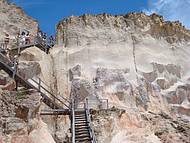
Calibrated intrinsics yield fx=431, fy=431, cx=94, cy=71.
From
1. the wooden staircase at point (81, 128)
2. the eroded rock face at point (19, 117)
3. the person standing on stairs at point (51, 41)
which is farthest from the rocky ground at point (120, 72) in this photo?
the eroded rock face at point (19, 117)

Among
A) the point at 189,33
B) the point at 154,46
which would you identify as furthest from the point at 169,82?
the point at 189,33

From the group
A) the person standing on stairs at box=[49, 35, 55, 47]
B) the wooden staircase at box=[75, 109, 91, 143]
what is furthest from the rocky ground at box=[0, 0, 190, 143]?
the wooden staircase at box=[75, 109, 91, 143]

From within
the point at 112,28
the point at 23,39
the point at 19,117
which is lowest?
the point at 19,117

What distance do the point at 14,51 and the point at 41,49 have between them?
259 centimetres

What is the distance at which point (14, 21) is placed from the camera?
121 ft

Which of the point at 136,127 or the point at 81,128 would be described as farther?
the point at 136,127

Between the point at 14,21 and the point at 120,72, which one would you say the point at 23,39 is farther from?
the point at 120,72

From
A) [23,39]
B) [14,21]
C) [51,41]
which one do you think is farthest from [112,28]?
[14,21]

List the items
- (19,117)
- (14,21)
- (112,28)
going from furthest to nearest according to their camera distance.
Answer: (14,21)
(112,28)
(19,117)

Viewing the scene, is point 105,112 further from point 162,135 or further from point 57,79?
point 57,79

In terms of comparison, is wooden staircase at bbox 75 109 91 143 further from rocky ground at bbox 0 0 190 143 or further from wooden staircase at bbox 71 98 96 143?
rocky ground at bbox 0 0 190 143

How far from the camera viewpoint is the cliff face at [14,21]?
1416 inches

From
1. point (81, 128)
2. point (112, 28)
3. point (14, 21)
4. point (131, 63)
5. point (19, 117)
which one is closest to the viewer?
point (19, 117)

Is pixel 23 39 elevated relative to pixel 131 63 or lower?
elevated
